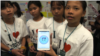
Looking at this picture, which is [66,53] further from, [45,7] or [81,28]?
[45,7]

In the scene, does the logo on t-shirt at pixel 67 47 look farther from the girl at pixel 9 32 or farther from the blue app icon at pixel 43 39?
the girl at pixel 9 32

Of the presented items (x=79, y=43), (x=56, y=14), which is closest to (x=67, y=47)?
(x=79, y=43)

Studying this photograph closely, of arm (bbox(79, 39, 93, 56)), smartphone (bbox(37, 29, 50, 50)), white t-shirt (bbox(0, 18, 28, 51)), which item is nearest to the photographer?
arm (bbox(79, 39, 93, 56))

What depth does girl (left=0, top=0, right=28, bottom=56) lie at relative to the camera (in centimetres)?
80

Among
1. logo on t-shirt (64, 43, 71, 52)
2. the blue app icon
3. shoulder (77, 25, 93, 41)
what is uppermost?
shoulder (77, 25, 93, 41)

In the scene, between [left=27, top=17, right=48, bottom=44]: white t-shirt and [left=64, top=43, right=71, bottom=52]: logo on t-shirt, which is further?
[left=27, top=17, right=48, bottom=44]: white t-shirt

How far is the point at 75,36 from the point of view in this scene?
2.09 feet

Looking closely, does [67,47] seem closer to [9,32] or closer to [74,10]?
[74,10]

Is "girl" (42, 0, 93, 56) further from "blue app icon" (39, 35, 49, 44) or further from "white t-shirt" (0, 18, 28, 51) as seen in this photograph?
"white t-shirt" (0, 18, 28, 51)

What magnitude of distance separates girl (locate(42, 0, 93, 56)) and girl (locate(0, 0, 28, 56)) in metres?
0.46

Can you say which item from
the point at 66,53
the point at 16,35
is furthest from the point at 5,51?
the point at 66,53

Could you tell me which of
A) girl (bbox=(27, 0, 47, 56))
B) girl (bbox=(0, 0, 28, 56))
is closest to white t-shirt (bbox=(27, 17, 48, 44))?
girl (bbox=(27, 0, 47, 56))

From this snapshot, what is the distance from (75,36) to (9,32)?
2.40ft

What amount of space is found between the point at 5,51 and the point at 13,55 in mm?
107
